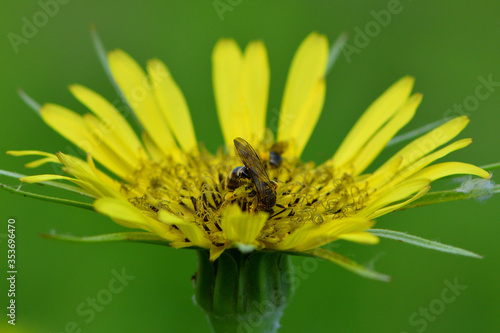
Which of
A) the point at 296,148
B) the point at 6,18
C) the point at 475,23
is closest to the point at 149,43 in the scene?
the point at 6,18

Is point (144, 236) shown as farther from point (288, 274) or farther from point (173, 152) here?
point (173, 152)

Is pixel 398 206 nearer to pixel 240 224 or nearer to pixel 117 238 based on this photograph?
pixel 240 224

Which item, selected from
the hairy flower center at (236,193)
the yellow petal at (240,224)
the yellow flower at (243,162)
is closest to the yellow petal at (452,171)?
the yellow flower at (243,162)

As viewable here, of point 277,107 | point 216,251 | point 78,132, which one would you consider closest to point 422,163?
point 216,251

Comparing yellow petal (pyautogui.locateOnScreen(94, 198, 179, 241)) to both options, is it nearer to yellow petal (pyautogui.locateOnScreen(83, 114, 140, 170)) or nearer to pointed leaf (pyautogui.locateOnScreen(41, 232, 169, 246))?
pointed leaf (pyautogui.locateOnScreen(41, 232, 169, 246))

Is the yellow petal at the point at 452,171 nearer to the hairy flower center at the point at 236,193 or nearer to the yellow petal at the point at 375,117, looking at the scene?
the hairy flower center at the point at 236,193

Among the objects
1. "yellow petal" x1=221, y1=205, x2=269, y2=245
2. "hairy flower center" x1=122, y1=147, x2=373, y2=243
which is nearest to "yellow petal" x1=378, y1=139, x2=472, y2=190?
"hairy flower center" x1=122, y1=147, x2=373, y2=243

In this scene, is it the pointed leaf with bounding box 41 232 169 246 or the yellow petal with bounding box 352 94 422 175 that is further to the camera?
the yellow petal with bounding box 352 94 422 175
